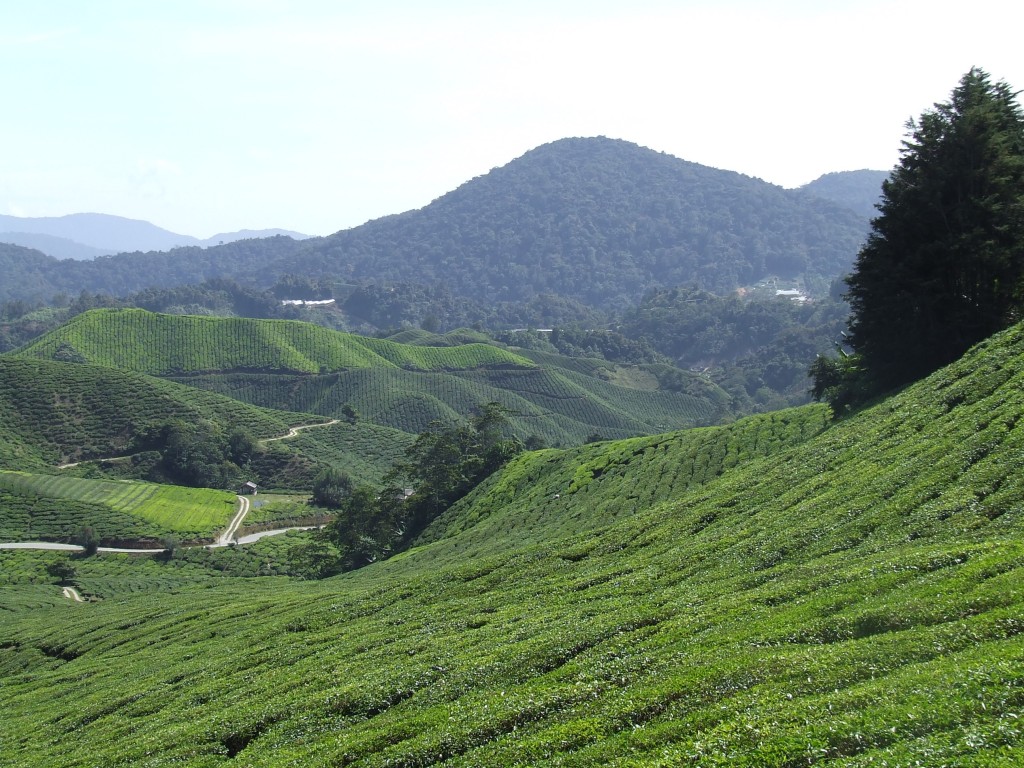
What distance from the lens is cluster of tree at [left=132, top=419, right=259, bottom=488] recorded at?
129 meters

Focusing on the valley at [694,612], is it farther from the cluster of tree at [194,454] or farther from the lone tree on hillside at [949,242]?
the cluster of tree at [194,454]

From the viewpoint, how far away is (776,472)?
118 ft

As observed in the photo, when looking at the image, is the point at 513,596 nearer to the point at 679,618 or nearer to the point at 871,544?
A: the point at 679,618

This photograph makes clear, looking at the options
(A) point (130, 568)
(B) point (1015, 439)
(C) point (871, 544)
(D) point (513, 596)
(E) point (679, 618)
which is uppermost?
(B) point (1015, 439)

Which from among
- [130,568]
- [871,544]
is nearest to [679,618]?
[871,544]

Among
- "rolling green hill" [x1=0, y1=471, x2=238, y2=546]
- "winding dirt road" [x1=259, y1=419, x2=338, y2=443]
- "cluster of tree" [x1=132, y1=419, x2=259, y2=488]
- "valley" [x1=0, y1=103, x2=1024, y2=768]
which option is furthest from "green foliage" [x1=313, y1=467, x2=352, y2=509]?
"valley" [x1=0, y1=103, x2=1024, y2=768]

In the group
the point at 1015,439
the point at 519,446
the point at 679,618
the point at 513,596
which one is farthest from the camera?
the point at 519,446

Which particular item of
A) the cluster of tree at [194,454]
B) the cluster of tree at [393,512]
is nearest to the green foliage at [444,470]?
the cluster of tree at [393,512]

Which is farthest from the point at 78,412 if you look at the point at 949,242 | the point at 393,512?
the point at 949,242

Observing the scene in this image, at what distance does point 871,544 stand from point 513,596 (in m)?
13.3

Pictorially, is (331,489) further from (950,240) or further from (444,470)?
(950,240)

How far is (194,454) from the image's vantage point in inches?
5148

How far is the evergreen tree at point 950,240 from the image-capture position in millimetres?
39094

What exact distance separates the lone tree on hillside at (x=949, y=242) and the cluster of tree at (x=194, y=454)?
365 ft
